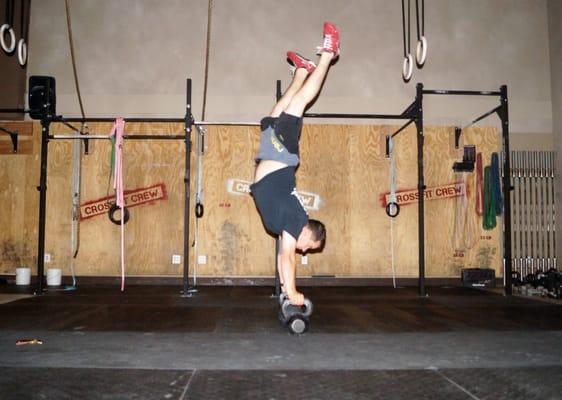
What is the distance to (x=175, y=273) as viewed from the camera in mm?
5801

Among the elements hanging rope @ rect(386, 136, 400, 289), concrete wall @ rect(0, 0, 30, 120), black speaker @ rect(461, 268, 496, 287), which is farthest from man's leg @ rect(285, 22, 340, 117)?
concrete wall @ rect(0, 0, 30, 120)

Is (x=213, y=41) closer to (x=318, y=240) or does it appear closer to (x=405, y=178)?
(x=405, y=178)

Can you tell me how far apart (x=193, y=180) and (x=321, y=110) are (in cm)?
192

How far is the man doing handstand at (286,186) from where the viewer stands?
294 cm

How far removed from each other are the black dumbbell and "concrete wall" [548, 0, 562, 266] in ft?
15.9

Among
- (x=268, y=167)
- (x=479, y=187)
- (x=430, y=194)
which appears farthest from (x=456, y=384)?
(x=479, y=187)

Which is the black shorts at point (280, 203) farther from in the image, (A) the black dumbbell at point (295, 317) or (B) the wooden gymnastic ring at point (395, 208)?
(B) the wooden gymnastic ring at point (395, 208)

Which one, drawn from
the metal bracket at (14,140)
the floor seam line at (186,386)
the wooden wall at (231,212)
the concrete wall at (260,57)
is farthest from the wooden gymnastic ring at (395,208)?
the metal bracket at (14,140)

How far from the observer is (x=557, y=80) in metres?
6.23

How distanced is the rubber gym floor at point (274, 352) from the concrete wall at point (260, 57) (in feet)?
9.99

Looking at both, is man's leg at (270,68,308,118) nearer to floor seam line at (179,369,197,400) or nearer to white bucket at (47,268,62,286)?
floor seam line at (179,369,197,400)

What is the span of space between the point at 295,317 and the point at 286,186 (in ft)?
2.83

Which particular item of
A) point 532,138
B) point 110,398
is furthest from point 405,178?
point 110,398

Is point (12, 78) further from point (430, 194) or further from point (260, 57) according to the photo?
point (430, 194)
